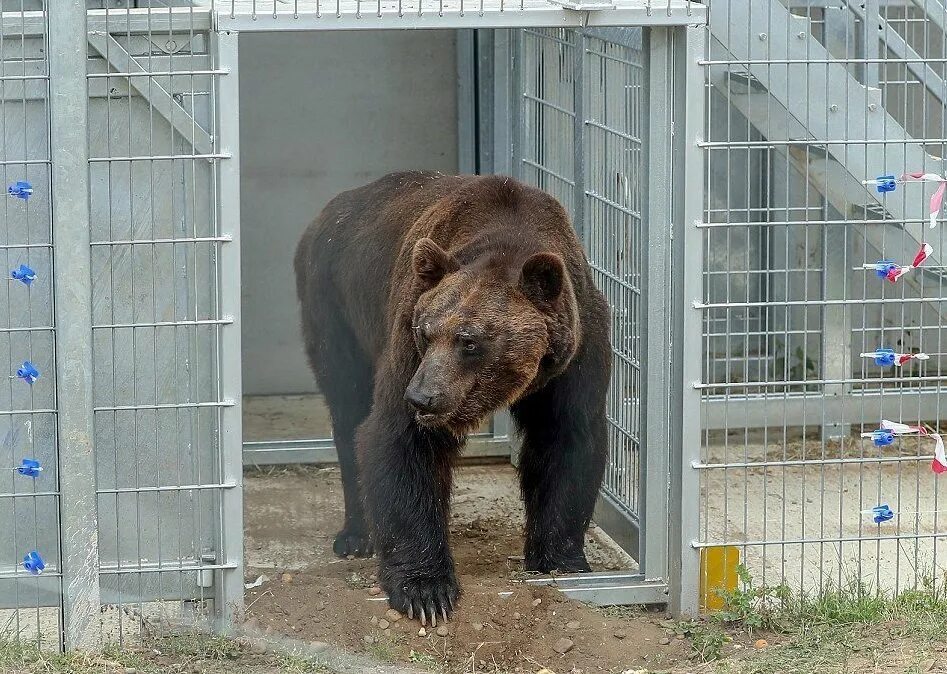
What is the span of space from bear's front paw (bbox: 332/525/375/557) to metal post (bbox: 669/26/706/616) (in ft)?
5.89

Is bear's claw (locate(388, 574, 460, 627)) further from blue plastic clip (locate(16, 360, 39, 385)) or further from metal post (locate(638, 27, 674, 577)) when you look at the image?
blue plastic clip (locate(16, 360, 39, 385))

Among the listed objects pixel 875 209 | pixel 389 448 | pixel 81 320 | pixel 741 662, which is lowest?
pixel 741 662

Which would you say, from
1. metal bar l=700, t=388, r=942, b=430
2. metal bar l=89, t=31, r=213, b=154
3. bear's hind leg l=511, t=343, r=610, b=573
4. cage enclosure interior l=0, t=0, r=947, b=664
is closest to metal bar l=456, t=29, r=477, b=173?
cage enclosure interior l=0, t=0, r=947, b=664

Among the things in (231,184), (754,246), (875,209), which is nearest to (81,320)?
(231,184)

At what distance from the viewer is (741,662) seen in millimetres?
5520

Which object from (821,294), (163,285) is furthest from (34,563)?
(821,294)

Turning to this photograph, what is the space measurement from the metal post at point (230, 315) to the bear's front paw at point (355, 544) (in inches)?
60.2

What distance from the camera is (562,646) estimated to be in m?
5.68

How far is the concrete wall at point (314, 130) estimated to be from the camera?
31.8 feet

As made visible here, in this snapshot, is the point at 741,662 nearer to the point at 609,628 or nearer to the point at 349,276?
the point at 609,628

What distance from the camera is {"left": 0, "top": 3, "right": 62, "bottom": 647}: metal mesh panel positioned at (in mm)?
5426

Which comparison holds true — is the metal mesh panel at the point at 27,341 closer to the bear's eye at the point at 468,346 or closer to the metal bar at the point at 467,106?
the bear's eye at the point at 468,346

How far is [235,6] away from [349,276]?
198 cm

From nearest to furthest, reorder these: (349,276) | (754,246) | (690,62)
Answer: (690,62), (349,276), (754,246)
